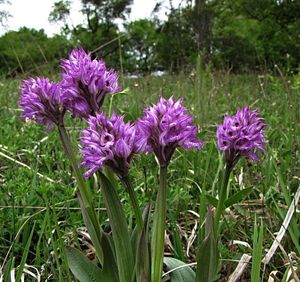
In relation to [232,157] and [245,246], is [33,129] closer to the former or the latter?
[245,246]

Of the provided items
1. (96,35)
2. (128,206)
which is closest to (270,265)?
(128,206)

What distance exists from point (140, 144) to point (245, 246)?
2.27ft

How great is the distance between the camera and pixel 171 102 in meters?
0.87

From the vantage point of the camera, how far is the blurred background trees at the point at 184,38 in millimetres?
6355

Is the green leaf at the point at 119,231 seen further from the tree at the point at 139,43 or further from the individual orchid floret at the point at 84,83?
the tree at the point at 139,43

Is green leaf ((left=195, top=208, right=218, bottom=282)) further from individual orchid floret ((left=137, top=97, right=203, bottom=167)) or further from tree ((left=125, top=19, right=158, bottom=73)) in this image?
tree ((left=125, top=19, right=158, bottom=73))

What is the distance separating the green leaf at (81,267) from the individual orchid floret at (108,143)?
29cm

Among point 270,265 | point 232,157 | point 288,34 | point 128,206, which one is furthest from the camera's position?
point 288,34

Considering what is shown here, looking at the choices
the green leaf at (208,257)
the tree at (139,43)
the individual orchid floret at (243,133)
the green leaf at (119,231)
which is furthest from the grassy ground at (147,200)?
the tree at (139,43)

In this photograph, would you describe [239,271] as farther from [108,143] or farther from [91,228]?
[108,143]

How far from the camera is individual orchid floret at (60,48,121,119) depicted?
958mm

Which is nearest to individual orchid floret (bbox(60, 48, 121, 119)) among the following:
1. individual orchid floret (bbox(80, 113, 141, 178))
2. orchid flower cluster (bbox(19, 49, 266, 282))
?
orchid flower cluster (bbox(19, 49, 266, 282))

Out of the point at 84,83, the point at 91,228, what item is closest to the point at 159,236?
the point at 91,228

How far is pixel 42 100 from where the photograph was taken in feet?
3.29
